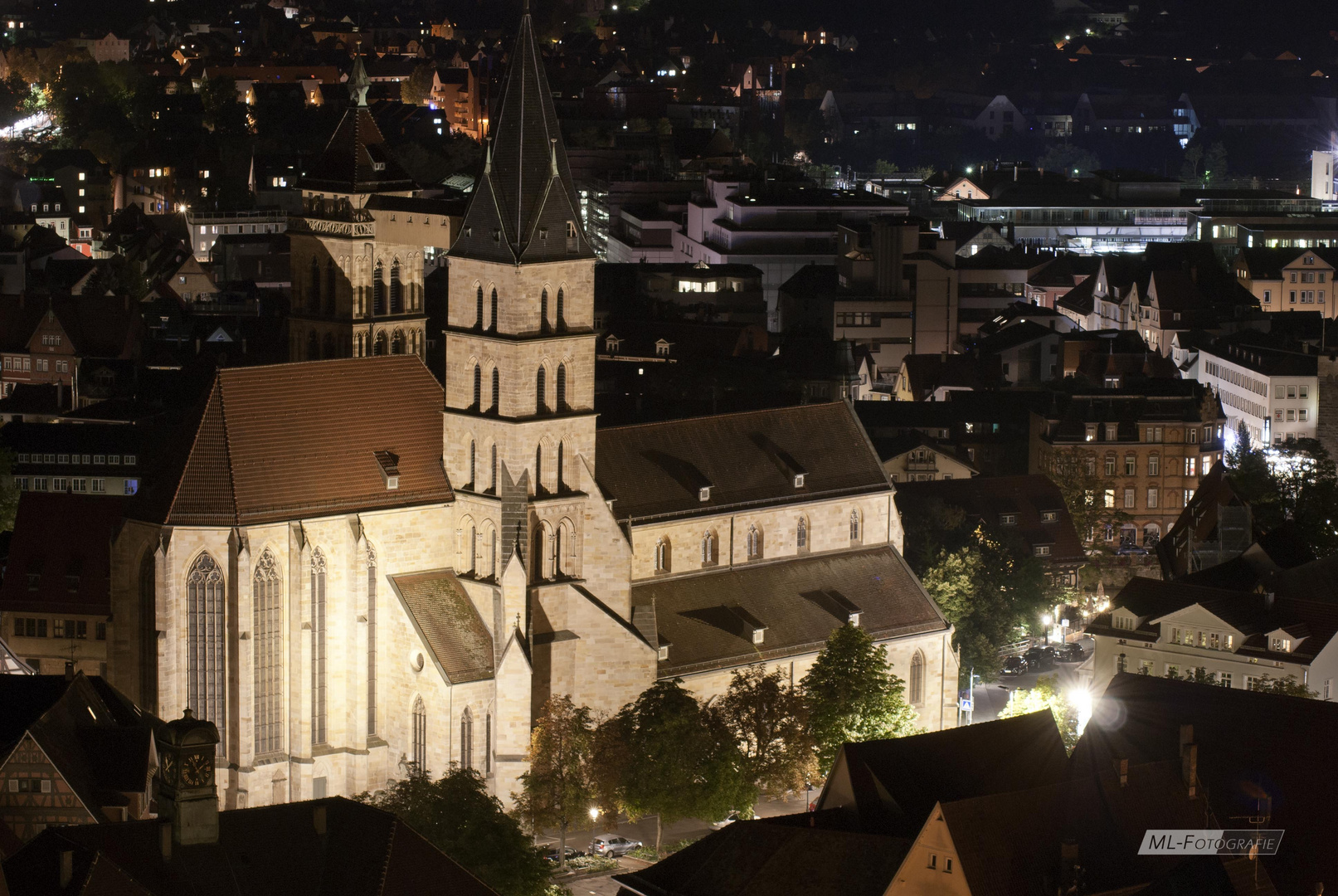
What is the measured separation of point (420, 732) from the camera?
121 meters

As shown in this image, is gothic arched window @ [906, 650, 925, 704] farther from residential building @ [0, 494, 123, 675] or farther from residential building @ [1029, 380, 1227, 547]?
residential building @ [1029, 380, 1227, 547]

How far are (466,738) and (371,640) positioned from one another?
5443 mm

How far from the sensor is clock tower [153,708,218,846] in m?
86.7

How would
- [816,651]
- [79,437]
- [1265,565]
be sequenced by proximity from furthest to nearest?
1. [79,437]
2. [1265,565]
3. [816,651]

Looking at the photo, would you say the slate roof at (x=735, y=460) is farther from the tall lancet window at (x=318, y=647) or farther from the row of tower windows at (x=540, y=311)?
the tall lancet window at (x=318, y=647)

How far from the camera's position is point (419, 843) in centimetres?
9019

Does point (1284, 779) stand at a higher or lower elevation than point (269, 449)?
lower

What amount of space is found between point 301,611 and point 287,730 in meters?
4.70

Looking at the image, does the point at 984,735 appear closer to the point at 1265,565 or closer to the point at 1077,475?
the point at 1265,565

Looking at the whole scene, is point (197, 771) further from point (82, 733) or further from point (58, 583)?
point (58, 583)

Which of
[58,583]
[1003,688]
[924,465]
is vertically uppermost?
[58,583]

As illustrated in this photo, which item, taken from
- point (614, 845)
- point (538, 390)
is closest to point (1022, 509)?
point (538, 390)

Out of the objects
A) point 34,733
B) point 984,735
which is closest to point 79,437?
point 34,733

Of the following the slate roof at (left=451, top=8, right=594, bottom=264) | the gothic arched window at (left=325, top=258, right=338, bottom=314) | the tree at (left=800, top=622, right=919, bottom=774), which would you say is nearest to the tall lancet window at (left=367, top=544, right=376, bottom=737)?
the slate roof at (left=451, top=8, right=594, bottom=264)
